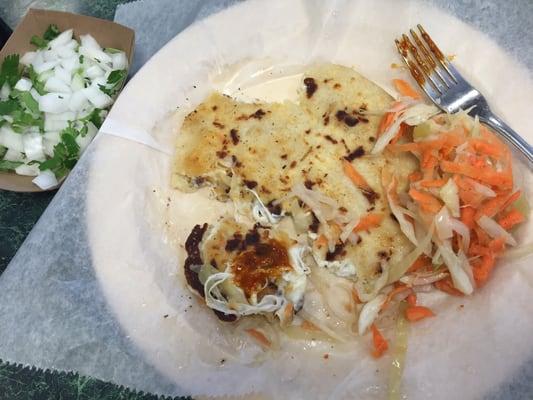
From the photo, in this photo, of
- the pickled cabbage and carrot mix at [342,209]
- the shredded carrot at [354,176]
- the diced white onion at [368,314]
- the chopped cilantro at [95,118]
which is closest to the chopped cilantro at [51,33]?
the chopped cilantro at [95,118]

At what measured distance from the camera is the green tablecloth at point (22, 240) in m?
2.16

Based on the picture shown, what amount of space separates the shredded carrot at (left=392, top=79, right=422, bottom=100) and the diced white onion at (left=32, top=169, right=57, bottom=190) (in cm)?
174

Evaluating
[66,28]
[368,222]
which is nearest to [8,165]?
[66,28]

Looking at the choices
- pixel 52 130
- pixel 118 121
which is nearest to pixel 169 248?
pixel 118 121

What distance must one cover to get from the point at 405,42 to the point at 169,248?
1459mm

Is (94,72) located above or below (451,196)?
below

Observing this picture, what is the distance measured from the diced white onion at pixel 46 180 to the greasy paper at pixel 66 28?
0.75 m

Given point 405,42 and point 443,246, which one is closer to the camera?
point 443,246

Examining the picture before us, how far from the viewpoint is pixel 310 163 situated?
7.22ft

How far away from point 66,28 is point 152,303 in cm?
178

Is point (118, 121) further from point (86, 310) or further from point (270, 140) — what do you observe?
point (86, 310)

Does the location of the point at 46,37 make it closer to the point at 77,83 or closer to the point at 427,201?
the point at 77,83

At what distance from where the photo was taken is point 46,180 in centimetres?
245

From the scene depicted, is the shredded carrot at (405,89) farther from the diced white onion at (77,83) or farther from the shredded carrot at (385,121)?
the diced white onion at (77,83)
